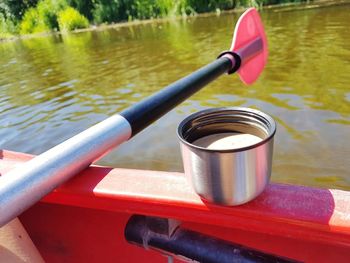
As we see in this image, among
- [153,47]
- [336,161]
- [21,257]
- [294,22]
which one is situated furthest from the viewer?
[294,22]

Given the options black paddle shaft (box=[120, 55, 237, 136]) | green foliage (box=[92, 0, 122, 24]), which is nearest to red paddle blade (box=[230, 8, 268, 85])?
black paddle shaft (box=[120, 55, 237, 136])

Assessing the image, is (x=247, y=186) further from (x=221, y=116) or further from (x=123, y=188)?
(x=123, y=188)

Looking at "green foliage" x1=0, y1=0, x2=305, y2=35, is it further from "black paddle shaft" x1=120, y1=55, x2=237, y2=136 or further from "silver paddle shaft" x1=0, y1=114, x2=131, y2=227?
"silver paddle shaft" x1=0, y1=114, x2=131, y2=227

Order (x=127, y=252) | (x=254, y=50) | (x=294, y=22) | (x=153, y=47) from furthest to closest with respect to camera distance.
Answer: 1. (x=294, y=22)
2. (x=153, y=47)
3. (x=254, y=50)
4. (x=127, y=252)

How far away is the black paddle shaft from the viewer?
1050 mm

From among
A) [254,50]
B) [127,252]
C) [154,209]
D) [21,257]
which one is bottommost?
[127,252]

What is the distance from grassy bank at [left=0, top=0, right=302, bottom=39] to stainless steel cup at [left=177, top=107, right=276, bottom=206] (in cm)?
A: 1429

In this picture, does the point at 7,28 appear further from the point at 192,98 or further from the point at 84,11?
the point at 192,98

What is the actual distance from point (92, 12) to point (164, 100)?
61.3 feet

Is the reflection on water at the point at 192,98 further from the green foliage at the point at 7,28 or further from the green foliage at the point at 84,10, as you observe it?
the green foliage at the point at 7,28

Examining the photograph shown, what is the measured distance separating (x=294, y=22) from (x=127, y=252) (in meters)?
8.80

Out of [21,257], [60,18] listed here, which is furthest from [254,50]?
[60,18]

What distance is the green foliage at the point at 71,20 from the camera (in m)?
17.7

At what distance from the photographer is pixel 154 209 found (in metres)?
0.90
